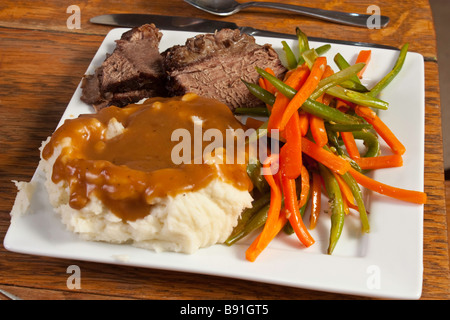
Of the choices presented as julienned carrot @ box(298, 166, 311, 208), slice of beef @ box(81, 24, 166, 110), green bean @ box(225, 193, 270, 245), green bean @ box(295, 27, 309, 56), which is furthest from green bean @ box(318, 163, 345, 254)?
slice of beef @ box(81, 24, 166, 110)

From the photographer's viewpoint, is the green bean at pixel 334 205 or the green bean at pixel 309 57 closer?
the green bean at pixel 334 205

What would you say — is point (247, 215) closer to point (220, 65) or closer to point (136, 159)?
point (136, 159)

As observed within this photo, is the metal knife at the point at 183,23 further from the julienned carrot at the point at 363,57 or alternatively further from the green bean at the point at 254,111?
the green bean at the point at 254,111

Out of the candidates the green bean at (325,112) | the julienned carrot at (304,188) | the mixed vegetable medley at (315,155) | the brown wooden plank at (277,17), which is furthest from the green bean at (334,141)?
the brown wooden plank at (277,17)

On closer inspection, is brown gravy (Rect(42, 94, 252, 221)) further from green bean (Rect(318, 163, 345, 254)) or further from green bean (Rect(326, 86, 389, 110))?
green bean (Rect(326, 86, 389, 110))

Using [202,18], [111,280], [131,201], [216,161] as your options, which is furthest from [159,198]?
[202,18]

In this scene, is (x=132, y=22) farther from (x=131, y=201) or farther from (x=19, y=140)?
(x=131, y=201)

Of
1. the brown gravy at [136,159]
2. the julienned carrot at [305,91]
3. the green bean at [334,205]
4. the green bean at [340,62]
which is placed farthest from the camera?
the green bean at [340,62]
